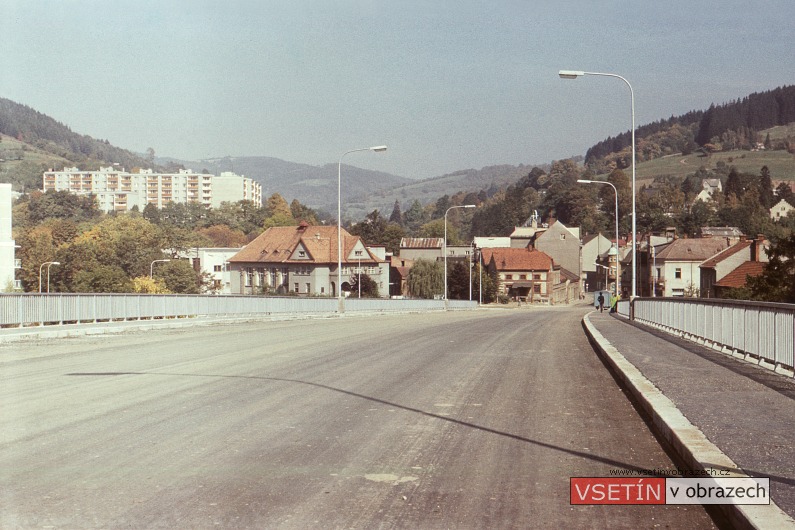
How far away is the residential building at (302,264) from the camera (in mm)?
111062

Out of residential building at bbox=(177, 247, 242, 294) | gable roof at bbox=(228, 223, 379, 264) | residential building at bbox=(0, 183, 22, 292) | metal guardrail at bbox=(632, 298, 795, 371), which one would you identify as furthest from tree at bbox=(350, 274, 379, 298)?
metal guardrail at bbox=(632, 298, 795, 371)

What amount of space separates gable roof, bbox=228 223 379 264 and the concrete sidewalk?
9491 cm

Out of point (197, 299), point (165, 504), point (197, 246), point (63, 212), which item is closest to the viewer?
point (165, 504)

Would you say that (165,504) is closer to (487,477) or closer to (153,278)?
(487,477)

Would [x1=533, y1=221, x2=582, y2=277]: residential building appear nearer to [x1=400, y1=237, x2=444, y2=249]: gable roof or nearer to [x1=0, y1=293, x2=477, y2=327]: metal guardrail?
[x1=400, y1=237, x2=444, y2=249]: gable roof

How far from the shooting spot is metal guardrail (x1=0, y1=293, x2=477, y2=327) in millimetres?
23891

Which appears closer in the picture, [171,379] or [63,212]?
[171,379]

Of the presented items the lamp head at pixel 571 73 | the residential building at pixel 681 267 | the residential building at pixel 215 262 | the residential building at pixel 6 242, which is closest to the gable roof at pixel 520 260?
the residential building at pixel 681 267

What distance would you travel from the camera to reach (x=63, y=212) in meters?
175

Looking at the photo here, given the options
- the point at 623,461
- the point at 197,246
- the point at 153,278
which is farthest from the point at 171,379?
the point at 197,246

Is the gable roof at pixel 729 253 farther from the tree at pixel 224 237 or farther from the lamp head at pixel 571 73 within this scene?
the tree at pixel 224 237

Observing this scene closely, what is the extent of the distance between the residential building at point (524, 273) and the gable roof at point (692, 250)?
18.0 meters

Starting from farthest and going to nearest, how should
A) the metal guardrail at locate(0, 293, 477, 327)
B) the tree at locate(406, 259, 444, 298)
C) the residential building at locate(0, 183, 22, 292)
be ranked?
the tree at locate(406, 259, 444, 298)
the residential building at locate(0, 183, 22, 292)
the metal guardrail at locate(0, 293, 477, 327)

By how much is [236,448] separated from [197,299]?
28.5 m
